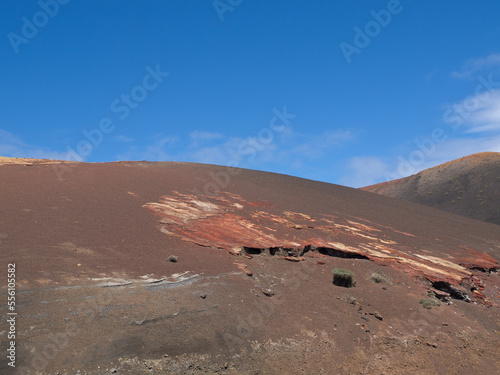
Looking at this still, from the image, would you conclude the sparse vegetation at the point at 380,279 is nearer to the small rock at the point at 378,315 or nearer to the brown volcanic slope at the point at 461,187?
the small rock at the point at 378,315

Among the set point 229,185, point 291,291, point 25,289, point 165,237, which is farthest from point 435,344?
point 229,185

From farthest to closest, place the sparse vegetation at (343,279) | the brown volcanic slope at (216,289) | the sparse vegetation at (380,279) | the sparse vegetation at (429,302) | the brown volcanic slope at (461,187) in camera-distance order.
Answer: the brown volcanic slope at (461,187), the sparse vegetation at (380,279), the sparse vegetation at (343,279), the sparse vegetation at (429,302), the brown volcanic slope at (216,289)

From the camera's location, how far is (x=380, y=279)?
12.7m

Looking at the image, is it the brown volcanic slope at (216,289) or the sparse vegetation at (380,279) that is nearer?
the brown volcanic slope at (216,289)

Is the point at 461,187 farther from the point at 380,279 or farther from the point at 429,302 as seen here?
the point at 429,302

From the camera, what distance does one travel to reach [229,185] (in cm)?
2523

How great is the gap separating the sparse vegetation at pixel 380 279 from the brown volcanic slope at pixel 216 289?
9 centimetres

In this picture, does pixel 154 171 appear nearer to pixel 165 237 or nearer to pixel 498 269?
pixel 165 237

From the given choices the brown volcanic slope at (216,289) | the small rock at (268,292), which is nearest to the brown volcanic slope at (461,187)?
the brown volcanic slope at (216,289)

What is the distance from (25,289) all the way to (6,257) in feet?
6.03

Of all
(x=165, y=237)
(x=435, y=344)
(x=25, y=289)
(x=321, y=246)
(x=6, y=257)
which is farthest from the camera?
(x=321, y=246)

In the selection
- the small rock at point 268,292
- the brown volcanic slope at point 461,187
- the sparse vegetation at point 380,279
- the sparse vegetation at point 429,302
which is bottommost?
the sparse vegetation at point 429,302

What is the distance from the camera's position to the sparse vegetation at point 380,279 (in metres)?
12.7

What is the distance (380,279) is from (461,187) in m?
56.3
